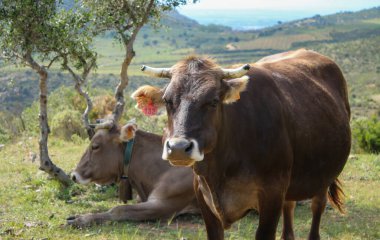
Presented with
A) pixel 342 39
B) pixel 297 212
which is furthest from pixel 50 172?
pixel 342 39

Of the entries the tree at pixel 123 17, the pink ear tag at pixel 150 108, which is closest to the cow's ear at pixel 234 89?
the pink ear tag at pixel 150 108

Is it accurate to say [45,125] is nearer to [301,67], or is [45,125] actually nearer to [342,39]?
[301,67]

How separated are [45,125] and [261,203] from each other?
684 cm

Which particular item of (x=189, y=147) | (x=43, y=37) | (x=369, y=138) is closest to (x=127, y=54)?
(x=43, y=37)

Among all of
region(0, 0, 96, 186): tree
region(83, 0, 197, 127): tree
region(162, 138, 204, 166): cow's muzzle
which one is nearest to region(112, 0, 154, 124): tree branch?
region(83, 0, 197, 127): tree

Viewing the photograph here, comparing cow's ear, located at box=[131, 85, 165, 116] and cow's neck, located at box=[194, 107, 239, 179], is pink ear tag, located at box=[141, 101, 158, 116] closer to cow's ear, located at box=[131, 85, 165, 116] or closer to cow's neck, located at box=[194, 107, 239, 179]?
cow's ear, located at box=[131, 85, 165, 116]

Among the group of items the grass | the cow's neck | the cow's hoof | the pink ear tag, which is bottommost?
the grass

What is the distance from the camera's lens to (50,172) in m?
11.6

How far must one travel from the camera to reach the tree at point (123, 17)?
481 inches

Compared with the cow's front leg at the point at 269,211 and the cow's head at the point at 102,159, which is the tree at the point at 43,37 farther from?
the cow's front leg at the point at 269,211

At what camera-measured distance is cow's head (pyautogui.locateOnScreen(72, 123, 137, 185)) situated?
10.1 metres

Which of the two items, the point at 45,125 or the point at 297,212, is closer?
the point at 297,212

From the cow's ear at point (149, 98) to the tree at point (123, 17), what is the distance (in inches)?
236

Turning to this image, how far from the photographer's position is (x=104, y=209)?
10273 millimetres
